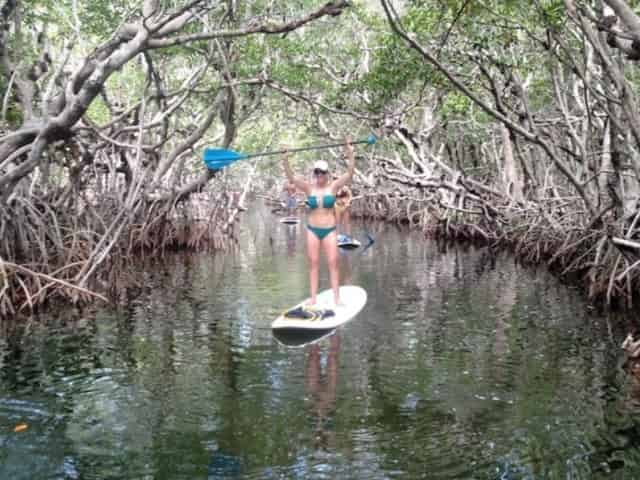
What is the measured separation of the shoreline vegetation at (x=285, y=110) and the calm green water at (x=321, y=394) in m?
1.33

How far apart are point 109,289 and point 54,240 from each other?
1.48 m

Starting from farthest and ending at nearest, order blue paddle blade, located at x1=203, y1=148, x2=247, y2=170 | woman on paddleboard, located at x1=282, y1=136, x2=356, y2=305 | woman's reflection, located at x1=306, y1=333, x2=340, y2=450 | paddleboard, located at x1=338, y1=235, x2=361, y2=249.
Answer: paddleboard, located at x1=338, y1=235, x2=361, y2=249 < blue paddle blade, located at x1=203, y1=148, x2=247, y2=170 < woman on paddleboard, located at x1=282, y1=136, x2=356, y2=305 < woman's reflection, located at x1=306, y1=333, x2=340, y2=450

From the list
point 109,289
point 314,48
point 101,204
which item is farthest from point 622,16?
point 314,48

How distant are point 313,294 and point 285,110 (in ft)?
45.7

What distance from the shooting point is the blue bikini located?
7176 mm

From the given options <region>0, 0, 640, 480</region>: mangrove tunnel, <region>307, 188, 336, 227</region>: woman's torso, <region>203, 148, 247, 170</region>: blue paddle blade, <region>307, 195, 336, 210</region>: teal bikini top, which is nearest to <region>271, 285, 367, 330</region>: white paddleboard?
A: <region>0, 0, 640, 480</region>: mangrove tunnel

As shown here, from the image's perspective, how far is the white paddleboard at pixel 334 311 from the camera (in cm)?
709

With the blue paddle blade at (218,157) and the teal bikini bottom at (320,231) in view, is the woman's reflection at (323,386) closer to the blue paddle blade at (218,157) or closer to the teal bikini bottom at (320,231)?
the teal bikini bottom at (320,231)

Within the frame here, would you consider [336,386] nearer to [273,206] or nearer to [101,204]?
[101,204]

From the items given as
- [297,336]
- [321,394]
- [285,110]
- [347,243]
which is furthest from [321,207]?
[285,110]

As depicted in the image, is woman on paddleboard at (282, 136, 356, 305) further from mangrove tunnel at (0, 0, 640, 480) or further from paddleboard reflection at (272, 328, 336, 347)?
paddleboard reflection at (272, 328, 336, 347)

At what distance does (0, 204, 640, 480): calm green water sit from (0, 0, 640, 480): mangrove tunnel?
0.03m

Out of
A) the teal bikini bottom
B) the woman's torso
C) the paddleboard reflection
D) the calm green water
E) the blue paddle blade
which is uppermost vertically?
the blue paddle blade

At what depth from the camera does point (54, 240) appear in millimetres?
9844
